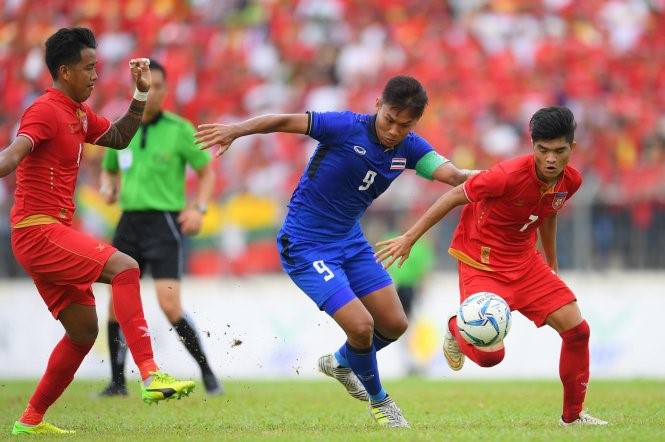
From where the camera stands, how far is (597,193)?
14.1m

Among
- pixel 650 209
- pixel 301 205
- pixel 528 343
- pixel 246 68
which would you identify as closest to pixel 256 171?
pixel 246 68

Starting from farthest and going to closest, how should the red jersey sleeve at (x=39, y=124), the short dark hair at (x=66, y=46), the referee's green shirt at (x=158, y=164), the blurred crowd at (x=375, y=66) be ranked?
the blurred crowd at (x=375, y=66) → the referee's green shirt at (x=158, y=164) → the short dark hair at (x=66, y=46) → the red jersey sleeve at (x=39, y=124)

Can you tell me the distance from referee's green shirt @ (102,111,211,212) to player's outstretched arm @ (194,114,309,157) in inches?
125

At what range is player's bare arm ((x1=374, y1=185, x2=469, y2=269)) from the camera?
6.78 metres

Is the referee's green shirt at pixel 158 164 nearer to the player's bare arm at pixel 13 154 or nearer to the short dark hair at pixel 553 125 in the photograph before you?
the player's bare arm at pixel 13 154

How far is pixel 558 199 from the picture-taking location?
7051 mm

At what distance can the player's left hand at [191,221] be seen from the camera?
9.73m

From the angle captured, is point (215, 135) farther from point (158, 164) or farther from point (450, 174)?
point (158, 164)

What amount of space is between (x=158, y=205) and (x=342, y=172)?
10.3 ft

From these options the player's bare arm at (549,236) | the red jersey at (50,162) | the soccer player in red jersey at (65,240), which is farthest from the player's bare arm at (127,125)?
the player's bare arm at (549,236)

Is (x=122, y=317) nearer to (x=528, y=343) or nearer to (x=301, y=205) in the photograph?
(x=301, y=205)

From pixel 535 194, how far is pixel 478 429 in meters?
1.65

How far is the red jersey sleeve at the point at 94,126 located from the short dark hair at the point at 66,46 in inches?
13.8

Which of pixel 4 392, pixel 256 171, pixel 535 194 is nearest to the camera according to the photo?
pixel 535 194
